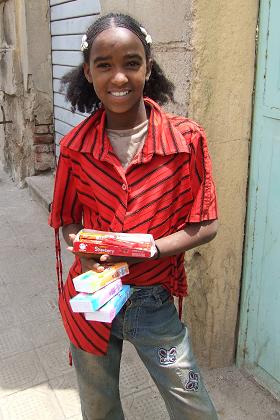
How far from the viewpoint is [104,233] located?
4.90ft

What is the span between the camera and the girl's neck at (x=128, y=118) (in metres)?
1.64

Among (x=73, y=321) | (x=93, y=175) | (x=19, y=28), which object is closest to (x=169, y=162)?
(x=93, y=175)

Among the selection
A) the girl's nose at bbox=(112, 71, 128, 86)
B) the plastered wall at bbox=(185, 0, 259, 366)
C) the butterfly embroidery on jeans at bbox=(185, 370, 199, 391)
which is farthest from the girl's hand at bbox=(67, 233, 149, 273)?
the plastered wall at bbox=(185, 0, 259, 366)

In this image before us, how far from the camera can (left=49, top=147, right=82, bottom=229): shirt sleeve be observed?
1.69m

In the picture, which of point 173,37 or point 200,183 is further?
point 173,37

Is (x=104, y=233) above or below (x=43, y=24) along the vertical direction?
below

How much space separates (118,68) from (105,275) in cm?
64

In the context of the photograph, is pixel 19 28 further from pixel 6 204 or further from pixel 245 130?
pixel 245 130

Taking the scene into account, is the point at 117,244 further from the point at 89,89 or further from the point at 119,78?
the point at 89,89

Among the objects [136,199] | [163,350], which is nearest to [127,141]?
[136,199]

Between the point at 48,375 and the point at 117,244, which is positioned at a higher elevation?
the point at 117,244

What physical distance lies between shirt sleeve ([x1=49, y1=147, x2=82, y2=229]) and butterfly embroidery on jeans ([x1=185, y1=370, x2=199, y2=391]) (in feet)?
2.19

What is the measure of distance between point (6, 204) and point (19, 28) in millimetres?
2150

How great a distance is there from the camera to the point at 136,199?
1567mm
